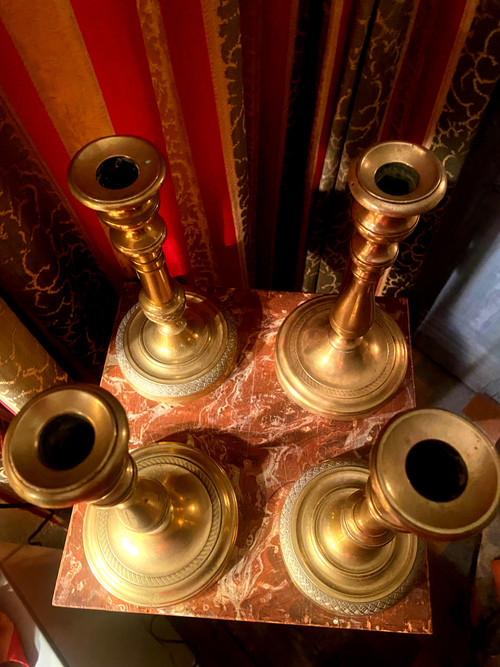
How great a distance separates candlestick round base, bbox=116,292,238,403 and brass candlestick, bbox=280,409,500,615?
0.75 feet

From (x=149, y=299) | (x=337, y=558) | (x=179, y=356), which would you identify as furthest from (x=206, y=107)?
(x=337, y=558)

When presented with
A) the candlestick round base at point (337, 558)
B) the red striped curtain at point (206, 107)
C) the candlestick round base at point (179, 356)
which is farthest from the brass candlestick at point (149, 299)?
the candlestick round base at point (337, 558)

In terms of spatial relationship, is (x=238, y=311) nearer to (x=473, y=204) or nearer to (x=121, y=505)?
(x=121, y=505)

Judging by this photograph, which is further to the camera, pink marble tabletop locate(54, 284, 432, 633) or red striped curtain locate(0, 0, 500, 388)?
pink marble tabletop locate(54, 284, 432, 633)

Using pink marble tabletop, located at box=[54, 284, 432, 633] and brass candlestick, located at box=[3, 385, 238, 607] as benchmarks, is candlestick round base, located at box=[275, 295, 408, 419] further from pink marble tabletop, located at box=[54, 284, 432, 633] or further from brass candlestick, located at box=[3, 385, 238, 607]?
brass candlestick, located at box=[3, 385, 238, 607]

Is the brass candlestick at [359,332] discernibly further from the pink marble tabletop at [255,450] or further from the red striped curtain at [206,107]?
the red striped curtain at [206,107]

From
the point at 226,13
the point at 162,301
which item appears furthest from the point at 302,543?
the point at 226,13

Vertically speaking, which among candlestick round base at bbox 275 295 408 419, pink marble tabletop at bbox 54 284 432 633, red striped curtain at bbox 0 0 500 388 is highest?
red striped curtain at bbox 0 0 500 388

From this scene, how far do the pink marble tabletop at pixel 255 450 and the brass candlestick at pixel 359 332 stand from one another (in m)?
0.04

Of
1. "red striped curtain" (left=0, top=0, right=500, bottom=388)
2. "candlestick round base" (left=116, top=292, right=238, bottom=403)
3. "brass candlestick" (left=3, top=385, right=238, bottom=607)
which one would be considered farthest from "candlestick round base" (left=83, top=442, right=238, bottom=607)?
"red striped curtain" (left=0, top=0, right=500, bottom=388)

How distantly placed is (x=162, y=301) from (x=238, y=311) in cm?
22

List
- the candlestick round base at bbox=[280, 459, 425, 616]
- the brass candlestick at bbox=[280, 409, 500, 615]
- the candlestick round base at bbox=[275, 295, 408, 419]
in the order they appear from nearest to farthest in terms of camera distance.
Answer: the brass candlestick at bbox=[280, 409, 500, 615], the candlestick round base at bbox=[280, 459, 425, 616], the candlestick round base at bbox=[275, 295, 408, 419]

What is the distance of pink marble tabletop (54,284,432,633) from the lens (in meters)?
0.74

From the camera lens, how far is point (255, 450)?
32.9 inches
